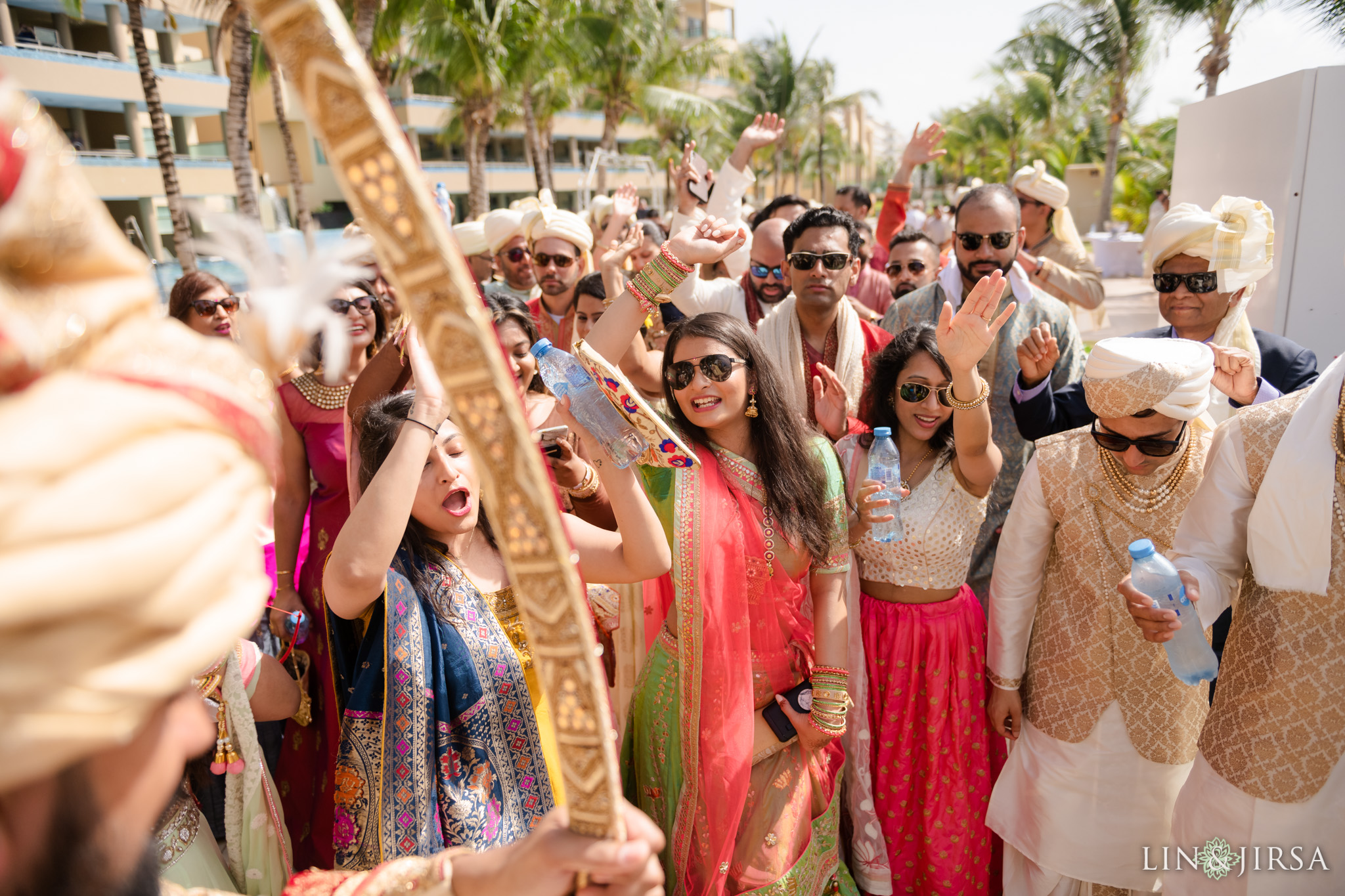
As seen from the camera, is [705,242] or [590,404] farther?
[705,242]

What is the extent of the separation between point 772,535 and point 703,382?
521mm

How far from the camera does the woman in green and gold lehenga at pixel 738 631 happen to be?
229 centimetres

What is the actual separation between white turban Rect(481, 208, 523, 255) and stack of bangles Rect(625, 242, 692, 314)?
365 cm

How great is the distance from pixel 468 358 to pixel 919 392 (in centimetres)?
221

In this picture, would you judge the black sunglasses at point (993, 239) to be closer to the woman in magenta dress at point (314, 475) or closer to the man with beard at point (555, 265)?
the man with beard at point (555, 265)

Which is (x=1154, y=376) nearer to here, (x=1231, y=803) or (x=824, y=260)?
(x=1231, y=803)

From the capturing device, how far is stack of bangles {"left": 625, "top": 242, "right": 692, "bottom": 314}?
228 cm

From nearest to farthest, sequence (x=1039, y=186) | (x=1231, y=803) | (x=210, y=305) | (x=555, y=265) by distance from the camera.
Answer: (x=1231, y=803)
(x=210, y=305)
(x=555, y=265)
(x=1039, y=186)

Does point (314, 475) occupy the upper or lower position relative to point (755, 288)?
lower

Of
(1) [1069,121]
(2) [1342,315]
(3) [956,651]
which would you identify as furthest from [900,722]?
(1) [1069,121]

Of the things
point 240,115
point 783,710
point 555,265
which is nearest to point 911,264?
point 555,265

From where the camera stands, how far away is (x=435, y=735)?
1.83m

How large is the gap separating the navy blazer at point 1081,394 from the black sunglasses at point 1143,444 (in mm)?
666

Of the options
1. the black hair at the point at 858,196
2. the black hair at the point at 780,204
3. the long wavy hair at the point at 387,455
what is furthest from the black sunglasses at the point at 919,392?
the black hair at the point at 858,196
